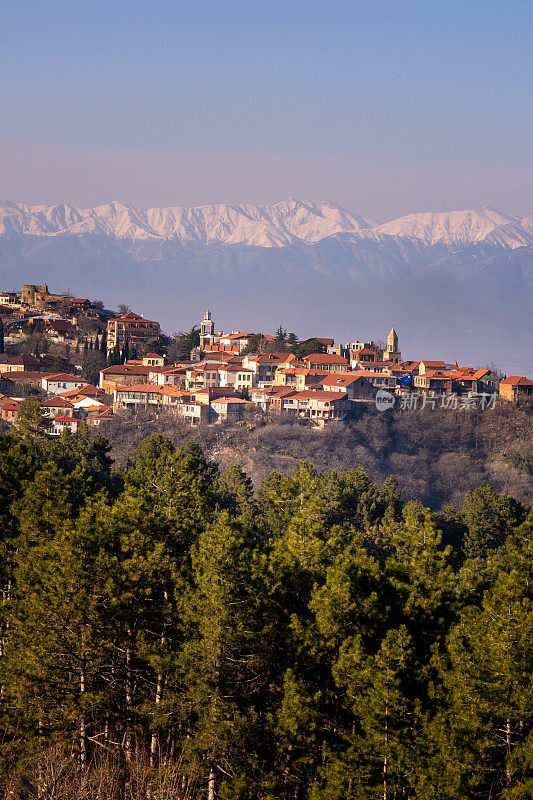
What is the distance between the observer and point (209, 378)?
75.6 meters

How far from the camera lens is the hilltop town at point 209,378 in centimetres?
7062

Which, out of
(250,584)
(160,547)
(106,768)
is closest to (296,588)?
(250,584)

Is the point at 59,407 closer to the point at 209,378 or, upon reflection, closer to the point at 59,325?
the point at 209,378

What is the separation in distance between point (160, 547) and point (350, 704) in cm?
417

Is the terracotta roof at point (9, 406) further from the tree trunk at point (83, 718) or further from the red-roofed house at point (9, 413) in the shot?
the tree trunk at point (83, 718)

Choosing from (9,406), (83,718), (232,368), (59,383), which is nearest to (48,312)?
(59,383)

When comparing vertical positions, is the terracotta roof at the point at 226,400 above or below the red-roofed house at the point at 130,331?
below

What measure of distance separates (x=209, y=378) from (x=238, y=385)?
7.83ft

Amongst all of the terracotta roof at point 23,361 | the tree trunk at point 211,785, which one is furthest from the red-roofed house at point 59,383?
the tree trunk at point 211,785

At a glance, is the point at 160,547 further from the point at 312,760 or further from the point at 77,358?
the point at 77,358

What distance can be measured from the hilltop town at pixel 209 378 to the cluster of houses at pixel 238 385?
79mm

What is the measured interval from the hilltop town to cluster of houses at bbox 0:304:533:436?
0.26 ft

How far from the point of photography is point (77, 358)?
84188mm

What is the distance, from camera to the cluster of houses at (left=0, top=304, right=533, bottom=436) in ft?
231
